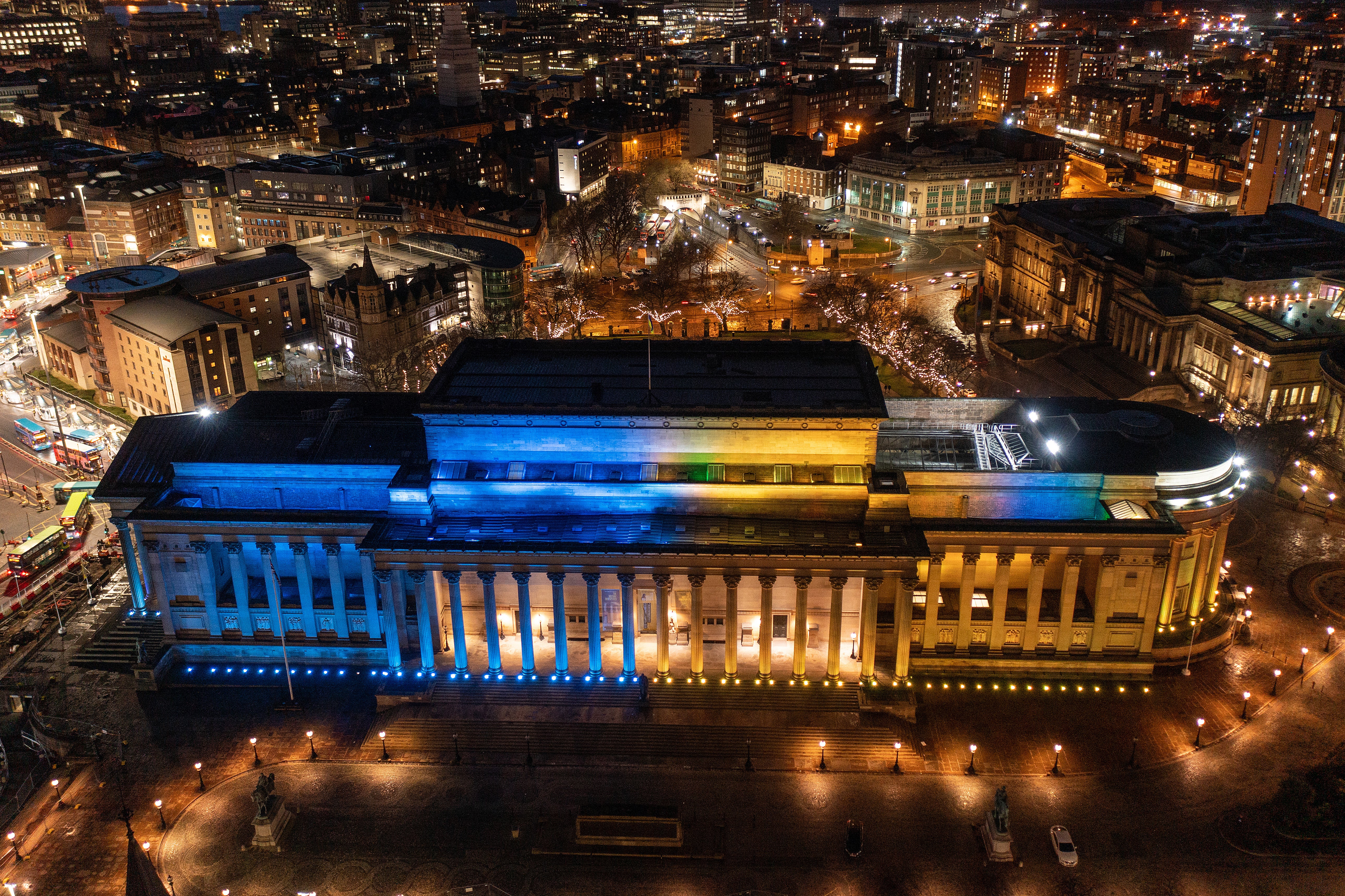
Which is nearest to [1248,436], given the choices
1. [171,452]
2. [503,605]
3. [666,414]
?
[666,414]

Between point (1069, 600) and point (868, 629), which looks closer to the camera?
point (868, 629)

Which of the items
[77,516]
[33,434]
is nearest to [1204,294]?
[77,516]

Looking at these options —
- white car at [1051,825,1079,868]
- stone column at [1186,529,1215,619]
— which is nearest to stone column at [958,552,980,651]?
stone column at [1186,529,1215,619]

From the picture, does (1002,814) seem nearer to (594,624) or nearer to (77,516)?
(594,624)

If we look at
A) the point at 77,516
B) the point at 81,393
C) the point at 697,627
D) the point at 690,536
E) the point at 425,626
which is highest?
the point at 690,536

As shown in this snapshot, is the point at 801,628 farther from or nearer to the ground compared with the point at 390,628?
farther from the ground

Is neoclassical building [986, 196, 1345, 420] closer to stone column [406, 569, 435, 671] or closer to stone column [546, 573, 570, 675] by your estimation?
stone column [546, 573, 570, 675]

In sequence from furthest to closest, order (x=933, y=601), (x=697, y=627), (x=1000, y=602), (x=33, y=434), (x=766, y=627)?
1. (x=33, y=434)
2. (x=1000, y=602)
3. (x=933, y=601)
4. (x=697, y=627)
5. (x=766, y=627)
